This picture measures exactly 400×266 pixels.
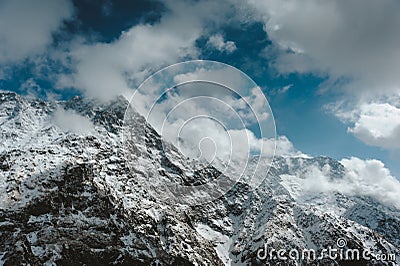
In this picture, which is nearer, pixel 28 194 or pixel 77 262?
pixel 77 262

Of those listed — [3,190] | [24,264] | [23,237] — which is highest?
[3,190]

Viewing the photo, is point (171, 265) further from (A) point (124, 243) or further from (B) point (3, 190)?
(B) point (3, 190)

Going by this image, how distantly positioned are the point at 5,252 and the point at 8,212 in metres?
26.3

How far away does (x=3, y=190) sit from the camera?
198500mm

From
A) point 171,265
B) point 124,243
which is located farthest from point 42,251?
point 171,265

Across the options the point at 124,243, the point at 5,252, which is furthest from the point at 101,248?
the point at 5,252

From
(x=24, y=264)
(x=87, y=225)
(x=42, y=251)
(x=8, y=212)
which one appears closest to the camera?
(x=24, y=264)

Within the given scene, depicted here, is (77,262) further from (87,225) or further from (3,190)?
(3,190)

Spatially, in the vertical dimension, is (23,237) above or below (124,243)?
below

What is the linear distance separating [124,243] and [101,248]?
13.7m

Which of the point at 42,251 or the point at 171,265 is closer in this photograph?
the point at 42,251

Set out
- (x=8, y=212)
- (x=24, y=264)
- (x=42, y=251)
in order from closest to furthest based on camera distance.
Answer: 1. (x=24, y=264)
2. (x=42, y=251)
3. (x=8, y=212)

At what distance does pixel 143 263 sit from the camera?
636ft

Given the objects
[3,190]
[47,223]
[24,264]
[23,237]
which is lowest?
[24,264]
